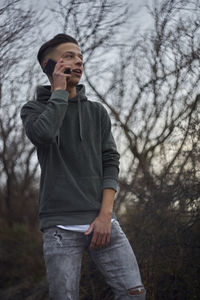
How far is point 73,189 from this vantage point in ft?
7.41

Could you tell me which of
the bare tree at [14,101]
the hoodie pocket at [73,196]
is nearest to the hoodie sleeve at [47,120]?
the hoodie pocket at [73,196]

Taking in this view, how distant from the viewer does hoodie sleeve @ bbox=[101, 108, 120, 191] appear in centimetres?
237

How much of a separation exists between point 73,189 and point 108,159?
13.2 inches

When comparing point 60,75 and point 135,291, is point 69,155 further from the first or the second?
point 135,291

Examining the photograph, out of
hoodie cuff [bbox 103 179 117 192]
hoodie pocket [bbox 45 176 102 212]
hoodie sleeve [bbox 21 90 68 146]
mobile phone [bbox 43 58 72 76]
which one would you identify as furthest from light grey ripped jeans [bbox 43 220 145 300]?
mobile phone [bbox 43 58 72 76]

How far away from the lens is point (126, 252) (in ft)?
7.34

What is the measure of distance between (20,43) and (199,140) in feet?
7.52

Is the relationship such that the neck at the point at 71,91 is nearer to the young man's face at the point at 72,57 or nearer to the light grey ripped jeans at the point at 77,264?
the young man's face at the point at 72,57

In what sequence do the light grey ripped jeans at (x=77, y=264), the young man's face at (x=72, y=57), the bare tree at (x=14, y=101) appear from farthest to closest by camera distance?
1. the bare tree at (x=14, y=101)
2. the young man's face at (x=72, y=57)
3. the light grey ripped jeans at (x=77, y=264)

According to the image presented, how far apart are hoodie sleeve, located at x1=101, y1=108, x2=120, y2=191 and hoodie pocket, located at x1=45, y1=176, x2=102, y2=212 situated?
107 millimetres

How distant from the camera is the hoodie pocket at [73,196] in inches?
87.8

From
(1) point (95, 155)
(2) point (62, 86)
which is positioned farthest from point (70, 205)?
(2) point (62, 86)

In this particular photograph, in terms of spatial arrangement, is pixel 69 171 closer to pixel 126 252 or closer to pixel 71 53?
pixel 126 252

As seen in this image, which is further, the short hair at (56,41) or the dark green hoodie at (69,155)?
the short hair at (56,41)
